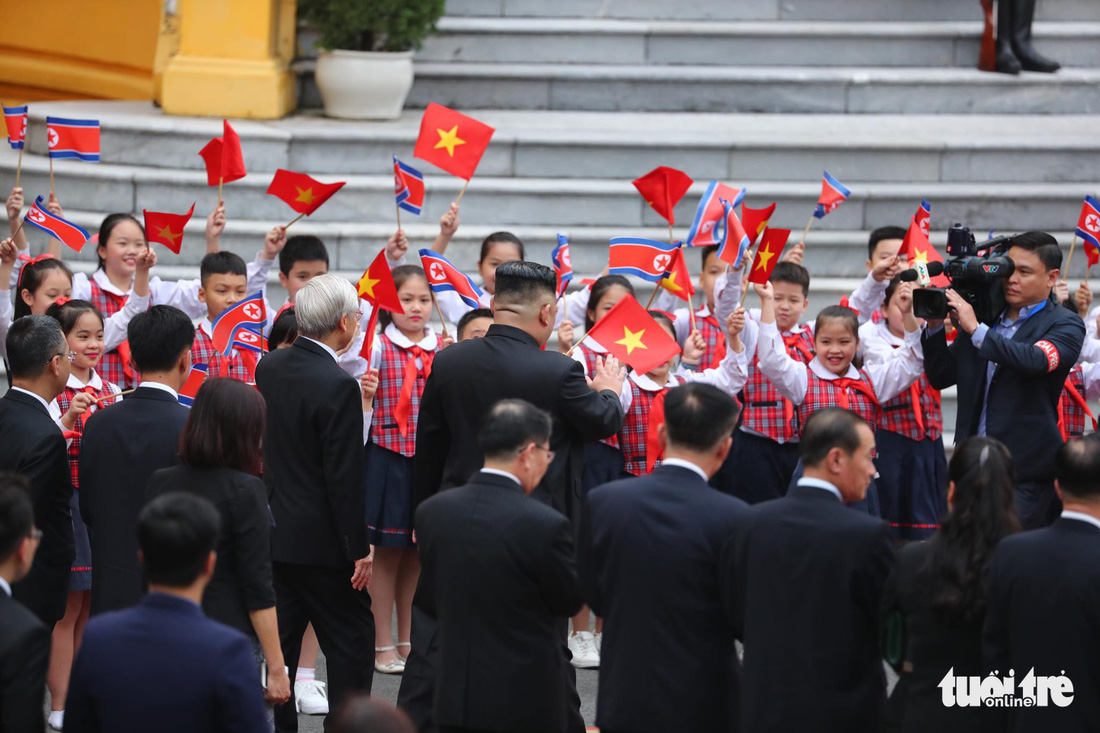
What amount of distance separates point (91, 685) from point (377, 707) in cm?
102

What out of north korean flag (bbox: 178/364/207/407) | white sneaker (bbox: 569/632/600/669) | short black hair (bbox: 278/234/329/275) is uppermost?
short black hair (bbox: 278/234/329/275)

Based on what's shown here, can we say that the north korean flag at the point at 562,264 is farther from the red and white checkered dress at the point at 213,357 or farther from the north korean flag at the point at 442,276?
the red and white checkered dress at the point at 213,357

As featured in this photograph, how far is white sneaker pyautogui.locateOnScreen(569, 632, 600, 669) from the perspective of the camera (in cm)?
696

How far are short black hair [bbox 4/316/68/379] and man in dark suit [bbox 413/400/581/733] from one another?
177 centimetres

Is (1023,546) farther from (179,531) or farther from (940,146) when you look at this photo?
(940,146)

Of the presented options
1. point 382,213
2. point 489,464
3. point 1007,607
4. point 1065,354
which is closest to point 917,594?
point 1007,607

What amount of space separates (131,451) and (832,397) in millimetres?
3508

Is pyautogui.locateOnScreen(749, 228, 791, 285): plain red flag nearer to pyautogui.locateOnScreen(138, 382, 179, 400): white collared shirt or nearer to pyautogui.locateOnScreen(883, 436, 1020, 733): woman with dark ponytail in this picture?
pyautogui.locateOnScreen(138, 382, 179, 400): white collared shirt

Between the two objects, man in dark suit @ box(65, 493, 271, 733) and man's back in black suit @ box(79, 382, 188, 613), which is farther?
man's back in black suit @ box(79, 382, 188, 613)

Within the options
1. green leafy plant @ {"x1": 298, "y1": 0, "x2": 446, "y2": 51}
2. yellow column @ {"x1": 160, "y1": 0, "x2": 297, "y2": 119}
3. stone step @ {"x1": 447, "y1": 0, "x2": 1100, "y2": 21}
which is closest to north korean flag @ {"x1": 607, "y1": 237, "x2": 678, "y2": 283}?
green leafy plant @ {"x1": 298, "y1": 0, "x2": 446, "y2": 51}

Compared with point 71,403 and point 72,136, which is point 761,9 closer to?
point 72,136

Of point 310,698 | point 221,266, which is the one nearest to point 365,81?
point 221,266

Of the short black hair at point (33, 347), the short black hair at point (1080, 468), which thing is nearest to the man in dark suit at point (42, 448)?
the short black hair at point (33, 347)

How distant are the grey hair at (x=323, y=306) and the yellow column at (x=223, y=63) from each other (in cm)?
535
